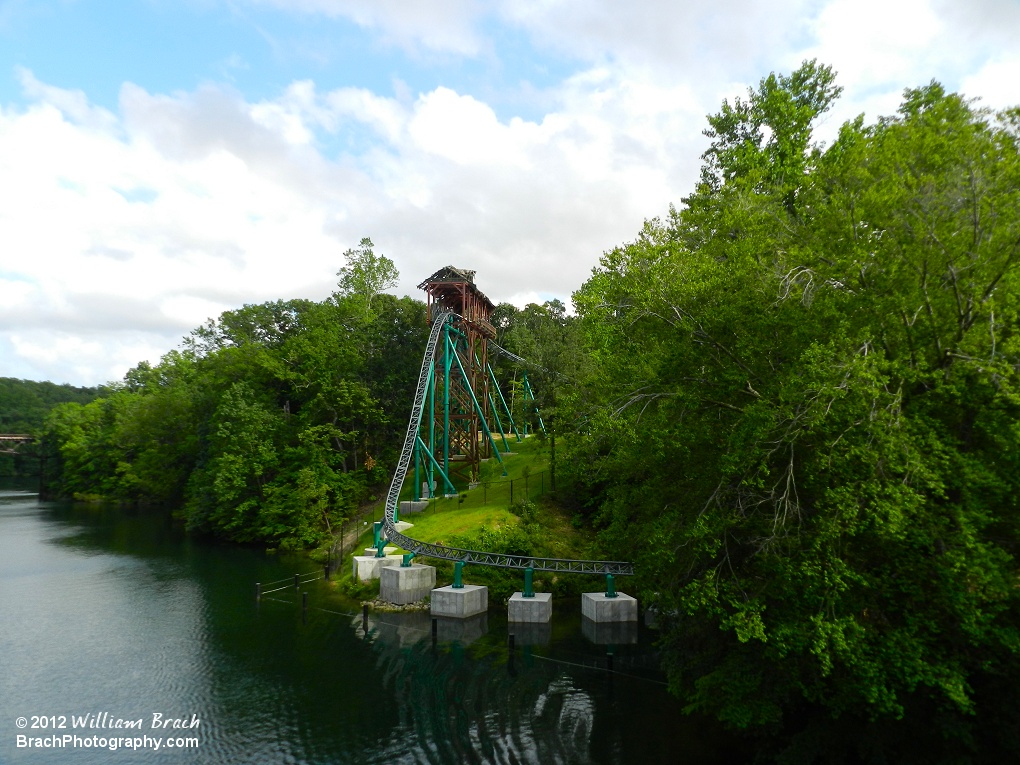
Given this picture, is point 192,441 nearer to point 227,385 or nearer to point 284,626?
point 227,385

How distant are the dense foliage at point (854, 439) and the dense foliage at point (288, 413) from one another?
30032 mm

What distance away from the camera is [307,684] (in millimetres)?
17531

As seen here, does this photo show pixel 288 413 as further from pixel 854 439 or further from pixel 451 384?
pixel 854 439

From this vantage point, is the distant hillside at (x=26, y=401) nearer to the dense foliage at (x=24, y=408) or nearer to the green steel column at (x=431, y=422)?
the dense foliage at (x=24, y=408)

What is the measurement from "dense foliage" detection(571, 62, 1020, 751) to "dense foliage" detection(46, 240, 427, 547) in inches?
1182

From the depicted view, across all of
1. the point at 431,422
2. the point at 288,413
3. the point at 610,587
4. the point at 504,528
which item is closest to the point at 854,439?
the point at 610,587

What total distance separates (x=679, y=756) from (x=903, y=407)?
8658mm

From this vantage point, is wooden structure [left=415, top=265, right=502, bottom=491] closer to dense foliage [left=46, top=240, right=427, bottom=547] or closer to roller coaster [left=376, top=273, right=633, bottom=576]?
roller coaster [left=376, top=273, right=633, bottom=576]

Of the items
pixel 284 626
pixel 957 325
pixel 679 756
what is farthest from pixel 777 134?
pixel 284 626

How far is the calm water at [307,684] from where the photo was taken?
14.0m

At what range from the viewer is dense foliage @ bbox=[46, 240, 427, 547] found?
131ft

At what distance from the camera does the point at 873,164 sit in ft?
38.2

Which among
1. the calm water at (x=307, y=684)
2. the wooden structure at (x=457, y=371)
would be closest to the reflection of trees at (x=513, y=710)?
the calm water at (x=307, y=684)

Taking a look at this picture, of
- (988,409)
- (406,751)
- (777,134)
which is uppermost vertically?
(777,134)
